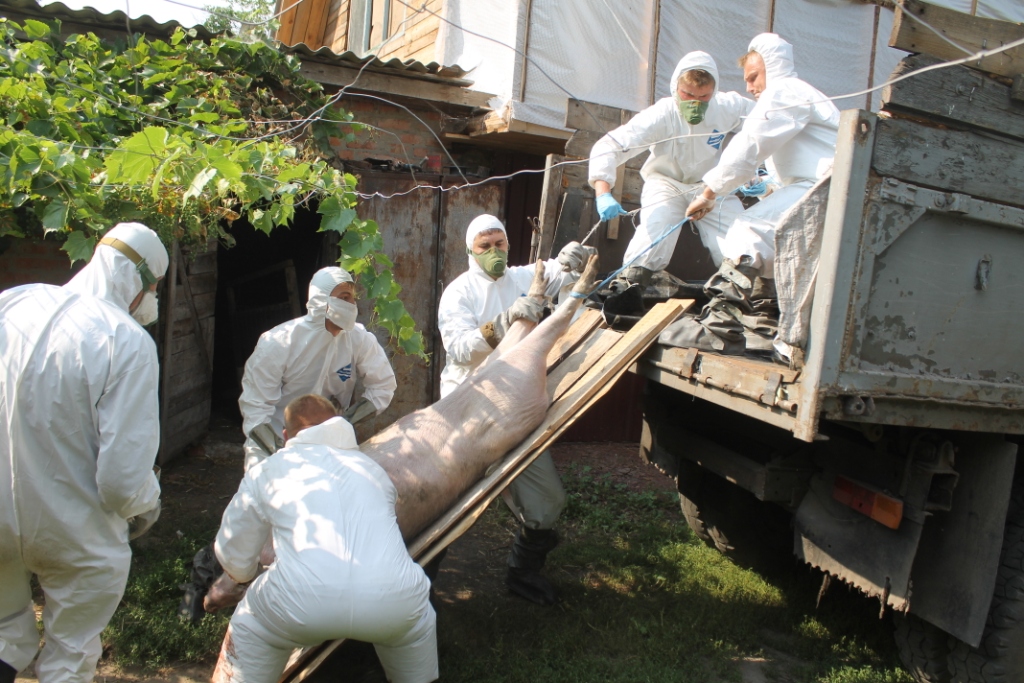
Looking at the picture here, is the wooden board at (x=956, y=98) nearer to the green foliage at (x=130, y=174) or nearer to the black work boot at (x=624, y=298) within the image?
the black work boot at (x=624, y=298)

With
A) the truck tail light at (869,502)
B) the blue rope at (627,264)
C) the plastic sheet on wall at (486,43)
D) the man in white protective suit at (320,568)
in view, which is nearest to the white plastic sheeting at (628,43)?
the plastic sheet on wall at (486,43)

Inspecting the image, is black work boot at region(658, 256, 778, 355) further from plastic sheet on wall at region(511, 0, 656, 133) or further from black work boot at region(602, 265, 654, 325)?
plastic sheet on wall at region(511, 0, 656, 133)

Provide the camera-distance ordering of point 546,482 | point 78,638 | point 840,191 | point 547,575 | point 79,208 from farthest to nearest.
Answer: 1. point 547,575
2. point 546,482
3. point 79,208
4. point 78,638
5. point 840,191

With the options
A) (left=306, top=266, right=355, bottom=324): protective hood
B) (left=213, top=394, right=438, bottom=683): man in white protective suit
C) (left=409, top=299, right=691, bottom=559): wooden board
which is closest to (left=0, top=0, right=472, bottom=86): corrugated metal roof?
(left=306, top=266, right=355, bottom=324): protective hood

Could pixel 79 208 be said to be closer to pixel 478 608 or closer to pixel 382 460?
pixel 382 460

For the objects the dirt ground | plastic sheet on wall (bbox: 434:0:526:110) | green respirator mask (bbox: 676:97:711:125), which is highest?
plastic sheet on wall (bbox: 434:0:526:110)

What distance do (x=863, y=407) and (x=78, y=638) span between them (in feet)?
9.49

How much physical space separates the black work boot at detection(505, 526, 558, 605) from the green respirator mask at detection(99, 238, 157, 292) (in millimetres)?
2170

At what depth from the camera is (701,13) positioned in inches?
308

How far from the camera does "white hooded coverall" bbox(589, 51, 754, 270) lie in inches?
180

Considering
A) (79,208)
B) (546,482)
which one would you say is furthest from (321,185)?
(546,482)

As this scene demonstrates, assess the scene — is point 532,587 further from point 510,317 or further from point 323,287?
point 323,287

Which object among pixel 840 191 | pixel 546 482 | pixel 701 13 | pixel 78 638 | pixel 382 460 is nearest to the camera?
pixel 840 191

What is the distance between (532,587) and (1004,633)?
212cm
